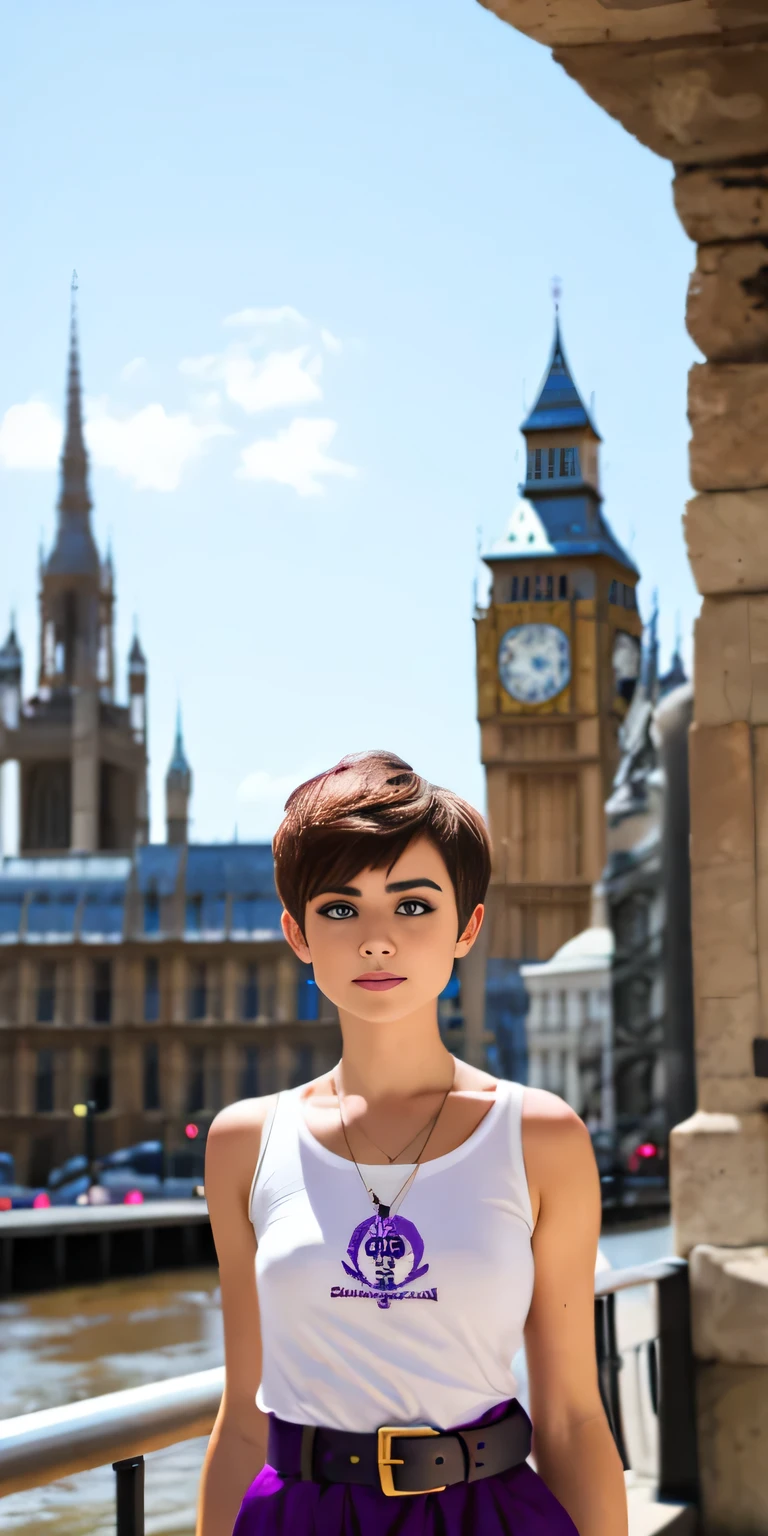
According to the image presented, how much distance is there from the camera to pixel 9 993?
6444 cm

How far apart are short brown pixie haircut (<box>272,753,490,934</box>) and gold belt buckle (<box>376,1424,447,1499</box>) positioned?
Result: 490 mm

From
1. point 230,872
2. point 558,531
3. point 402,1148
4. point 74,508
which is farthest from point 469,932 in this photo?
point 74,508

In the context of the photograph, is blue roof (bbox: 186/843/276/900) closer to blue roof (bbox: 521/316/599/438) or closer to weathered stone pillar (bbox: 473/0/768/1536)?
blue roof (bbox: 521/316/599/438)

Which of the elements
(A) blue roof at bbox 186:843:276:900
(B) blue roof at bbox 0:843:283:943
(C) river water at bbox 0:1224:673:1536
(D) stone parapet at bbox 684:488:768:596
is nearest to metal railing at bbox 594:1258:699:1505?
(D) stone parapet at bbox 684:488:768:596

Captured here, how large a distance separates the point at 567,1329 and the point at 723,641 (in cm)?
257

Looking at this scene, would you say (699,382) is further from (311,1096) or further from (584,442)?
(584,442)

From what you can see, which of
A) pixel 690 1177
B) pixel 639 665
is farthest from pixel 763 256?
pixel 639 665

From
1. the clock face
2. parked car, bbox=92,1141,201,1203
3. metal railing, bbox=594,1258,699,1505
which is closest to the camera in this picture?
metal railing, bbox=594,1258,699,1505

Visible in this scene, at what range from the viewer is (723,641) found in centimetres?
401

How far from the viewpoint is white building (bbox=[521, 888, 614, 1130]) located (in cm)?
5016

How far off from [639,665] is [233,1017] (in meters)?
21.4

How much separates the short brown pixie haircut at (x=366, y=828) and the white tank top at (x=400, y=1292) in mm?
273

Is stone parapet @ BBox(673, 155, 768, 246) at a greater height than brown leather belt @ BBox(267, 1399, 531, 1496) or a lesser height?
greater

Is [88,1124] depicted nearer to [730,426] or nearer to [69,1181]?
[69,1181]
